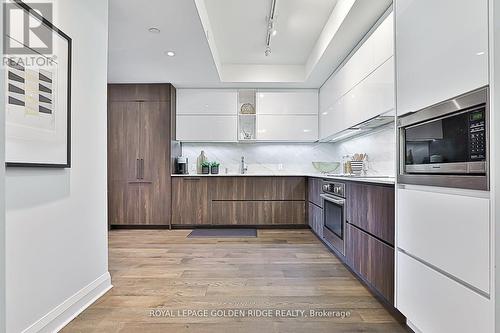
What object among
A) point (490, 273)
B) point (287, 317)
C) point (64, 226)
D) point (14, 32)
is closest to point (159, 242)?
point (64, 226)

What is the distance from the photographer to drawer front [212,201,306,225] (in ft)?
16.0

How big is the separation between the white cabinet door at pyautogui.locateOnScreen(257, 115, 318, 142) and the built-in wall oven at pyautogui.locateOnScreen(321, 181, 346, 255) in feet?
5.49

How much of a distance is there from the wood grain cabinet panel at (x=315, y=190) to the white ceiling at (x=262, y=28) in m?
1.83

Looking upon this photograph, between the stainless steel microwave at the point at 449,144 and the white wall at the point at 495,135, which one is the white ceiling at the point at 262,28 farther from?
the white wall at the point at 495,135

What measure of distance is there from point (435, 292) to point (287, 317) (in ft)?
2.90

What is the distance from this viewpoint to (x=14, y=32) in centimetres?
148

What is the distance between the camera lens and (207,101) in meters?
5.14

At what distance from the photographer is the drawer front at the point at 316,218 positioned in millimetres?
3883

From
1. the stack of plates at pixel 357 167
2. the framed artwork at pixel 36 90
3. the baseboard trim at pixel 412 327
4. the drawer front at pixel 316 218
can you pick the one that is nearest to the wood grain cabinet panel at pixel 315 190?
the drawer front at pixel 316 218

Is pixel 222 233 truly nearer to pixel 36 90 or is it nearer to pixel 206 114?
pixel 206 114

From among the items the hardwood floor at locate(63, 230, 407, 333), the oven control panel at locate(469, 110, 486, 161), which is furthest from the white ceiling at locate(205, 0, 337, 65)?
the hardwood floor at locate(63, 230, 407, 333)

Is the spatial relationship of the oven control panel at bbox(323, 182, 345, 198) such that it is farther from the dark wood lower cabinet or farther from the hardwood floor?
the dark wood lower cabinet

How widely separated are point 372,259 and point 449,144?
3.73 feet

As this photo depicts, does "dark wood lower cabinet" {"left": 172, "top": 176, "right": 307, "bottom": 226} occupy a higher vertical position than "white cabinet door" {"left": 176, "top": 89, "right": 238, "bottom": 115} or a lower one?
lower
